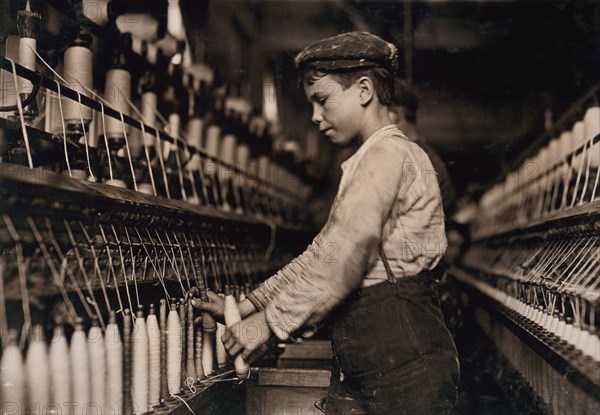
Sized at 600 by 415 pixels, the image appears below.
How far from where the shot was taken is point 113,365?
1874 millimetres

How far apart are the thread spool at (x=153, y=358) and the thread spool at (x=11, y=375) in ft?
1.59

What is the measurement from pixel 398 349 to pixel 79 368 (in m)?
0.78

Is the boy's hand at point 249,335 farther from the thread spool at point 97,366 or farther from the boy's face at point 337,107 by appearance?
the boy's face at point 337,107

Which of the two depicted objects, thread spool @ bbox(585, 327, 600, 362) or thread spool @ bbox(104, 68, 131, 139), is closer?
thread spool @ bbox(585, 327, 600, 362)

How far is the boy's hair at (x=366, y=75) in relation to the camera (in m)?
1.95

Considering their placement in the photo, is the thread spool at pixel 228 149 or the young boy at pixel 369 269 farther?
the thread spool at pixel 228 149

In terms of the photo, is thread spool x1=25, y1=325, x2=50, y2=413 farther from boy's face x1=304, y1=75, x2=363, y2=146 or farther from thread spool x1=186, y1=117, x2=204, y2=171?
thread spool x1=186, y1=117, x2=204, y2=171

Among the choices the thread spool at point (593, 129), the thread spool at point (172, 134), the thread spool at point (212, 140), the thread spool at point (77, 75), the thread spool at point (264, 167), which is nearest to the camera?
the thread spool at point (77, 75)

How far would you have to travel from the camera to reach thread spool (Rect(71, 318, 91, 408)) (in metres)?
1.74

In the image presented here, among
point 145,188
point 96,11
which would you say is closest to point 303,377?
point 145,188

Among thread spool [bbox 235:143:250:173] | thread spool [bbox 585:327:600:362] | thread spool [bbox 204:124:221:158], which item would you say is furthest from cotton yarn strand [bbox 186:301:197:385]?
thread spool [bbox 235:143:250:173]

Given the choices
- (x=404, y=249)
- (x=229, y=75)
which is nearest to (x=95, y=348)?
(x=404, y=249)

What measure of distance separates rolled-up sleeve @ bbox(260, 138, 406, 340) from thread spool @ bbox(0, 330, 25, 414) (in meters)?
0.57

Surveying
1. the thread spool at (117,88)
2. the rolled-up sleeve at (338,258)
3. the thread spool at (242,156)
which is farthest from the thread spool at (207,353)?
the thread spool at (242,156)
